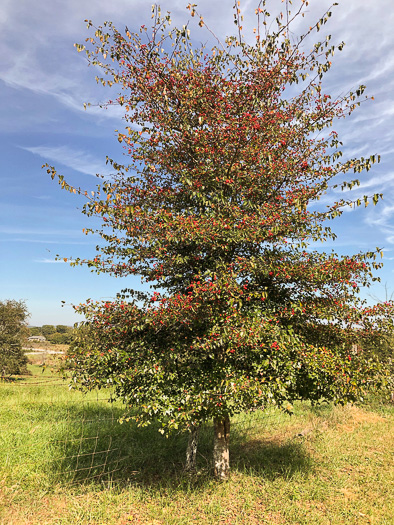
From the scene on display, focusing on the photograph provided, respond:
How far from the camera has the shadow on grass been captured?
27.0 ft

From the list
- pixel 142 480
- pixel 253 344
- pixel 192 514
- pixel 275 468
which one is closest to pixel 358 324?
pixel 253 344

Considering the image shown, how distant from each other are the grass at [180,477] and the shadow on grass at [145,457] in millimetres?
33

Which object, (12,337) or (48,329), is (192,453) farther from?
(48,329)

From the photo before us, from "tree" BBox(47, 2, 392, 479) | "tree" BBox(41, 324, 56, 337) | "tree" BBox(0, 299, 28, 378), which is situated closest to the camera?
"tree" BBox(47, 2, 392, 479)

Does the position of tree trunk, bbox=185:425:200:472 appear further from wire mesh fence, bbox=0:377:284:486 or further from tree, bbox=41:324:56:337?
tree, bbox=41:324:56:337

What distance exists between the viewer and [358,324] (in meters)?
7.48

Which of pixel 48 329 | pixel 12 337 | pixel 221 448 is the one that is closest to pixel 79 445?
pixel 221 448

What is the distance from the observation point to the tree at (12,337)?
91.2ft

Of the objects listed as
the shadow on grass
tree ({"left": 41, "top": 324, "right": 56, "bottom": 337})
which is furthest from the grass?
tree ({"left": 41, "top": 324, "right": 56, "bottom": 337})

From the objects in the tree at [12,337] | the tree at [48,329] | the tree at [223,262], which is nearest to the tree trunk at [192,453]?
the tree at [223,262]

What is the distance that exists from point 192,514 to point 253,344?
3918 millimetres

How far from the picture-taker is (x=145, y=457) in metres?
9.54

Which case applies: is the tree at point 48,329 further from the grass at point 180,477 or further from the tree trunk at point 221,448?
the tree trunk at point 221,448

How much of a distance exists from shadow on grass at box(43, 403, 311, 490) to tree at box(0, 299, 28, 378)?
19.6 metres
